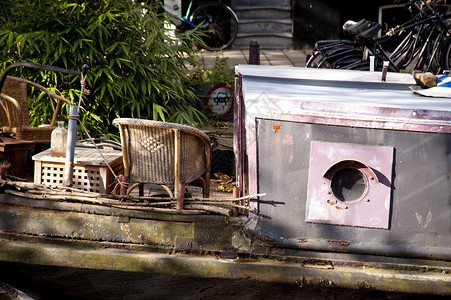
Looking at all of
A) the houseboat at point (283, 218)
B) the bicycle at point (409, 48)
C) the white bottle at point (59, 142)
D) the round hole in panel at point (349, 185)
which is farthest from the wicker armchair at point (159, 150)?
the bicycle at point (409, 48)

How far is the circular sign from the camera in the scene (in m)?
7.07

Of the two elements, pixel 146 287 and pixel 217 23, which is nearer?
pixel 146 287

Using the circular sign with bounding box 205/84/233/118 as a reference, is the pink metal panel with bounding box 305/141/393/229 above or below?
below

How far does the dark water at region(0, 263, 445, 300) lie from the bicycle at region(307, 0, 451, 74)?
3.87 metres

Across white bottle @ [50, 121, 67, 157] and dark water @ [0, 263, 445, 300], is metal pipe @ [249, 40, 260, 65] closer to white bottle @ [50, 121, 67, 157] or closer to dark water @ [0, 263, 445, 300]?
white bottle @ [50, 121, 67, 157]

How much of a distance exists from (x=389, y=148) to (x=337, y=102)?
15.4 inches

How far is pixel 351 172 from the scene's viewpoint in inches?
→ 131

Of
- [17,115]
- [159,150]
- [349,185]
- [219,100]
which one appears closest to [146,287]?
[159,150]

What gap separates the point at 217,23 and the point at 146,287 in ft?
23.5

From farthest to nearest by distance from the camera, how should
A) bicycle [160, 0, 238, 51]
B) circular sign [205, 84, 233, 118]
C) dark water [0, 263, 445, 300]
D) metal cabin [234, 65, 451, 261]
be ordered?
1. bicycle [160, 0, 238, 51]
2. circular sign [205, 84, 233, 118]
3. dark water [0, 263, 445, 300]
4. metal cabin [234, 65, 451, 261]

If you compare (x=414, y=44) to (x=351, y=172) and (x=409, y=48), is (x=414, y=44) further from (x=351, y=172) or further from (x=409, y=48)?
(x=351, y=172)

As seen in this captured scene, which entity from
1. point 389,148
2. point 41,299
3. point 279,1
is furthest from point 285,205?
point 279,1

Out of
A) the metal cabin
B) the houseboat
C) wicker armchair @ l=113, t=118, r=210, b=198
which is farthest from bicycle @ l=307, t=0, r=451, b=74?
wicker armchair @ l=113, t=118, r=210, b=198

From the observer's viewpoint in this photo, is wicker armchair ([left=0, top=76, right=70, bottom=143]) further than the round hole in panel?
Yes
